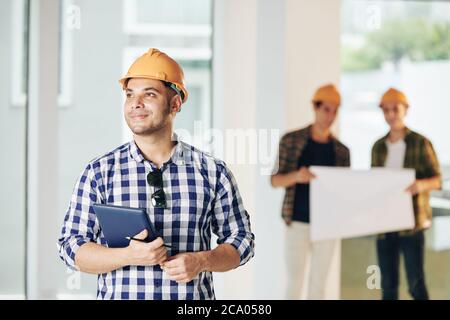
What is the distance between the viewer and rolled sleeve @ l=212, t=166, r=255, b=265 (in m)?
1.66

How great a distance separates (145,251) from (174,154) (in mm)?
250

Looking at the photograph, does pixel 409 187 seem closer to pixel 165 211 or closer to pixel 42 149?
pixel 42 149

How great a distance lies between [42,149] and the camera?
307 cm

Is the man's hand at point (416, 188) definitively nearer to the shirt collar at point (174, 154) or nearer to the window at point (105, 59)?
the window at point (105, 59)

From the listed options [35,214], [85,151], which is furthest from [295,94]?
[35,214]

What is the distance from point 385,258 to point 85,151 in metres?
1.46

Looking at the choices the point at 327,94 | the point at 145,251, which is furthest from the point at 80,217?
the point at 327,94

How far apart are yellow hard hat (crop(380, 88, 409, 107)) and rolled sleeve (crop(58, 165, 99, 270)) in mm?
2136

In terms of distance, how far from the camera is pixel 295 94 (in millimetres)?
3371

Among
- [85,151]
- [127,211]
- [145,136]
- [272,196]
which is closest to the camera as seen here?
[127,211]

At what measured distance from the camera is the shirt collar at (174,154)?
1.65 metres

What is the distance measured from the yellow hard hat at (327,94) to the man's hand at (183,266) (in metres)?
1.91

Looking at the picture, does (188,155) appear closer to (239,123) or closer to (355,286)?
(239,123)

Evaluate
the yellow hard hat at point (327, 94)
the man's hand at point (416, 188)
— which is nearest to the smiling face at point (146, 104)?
the yellow hard hat at point (327, 94)
